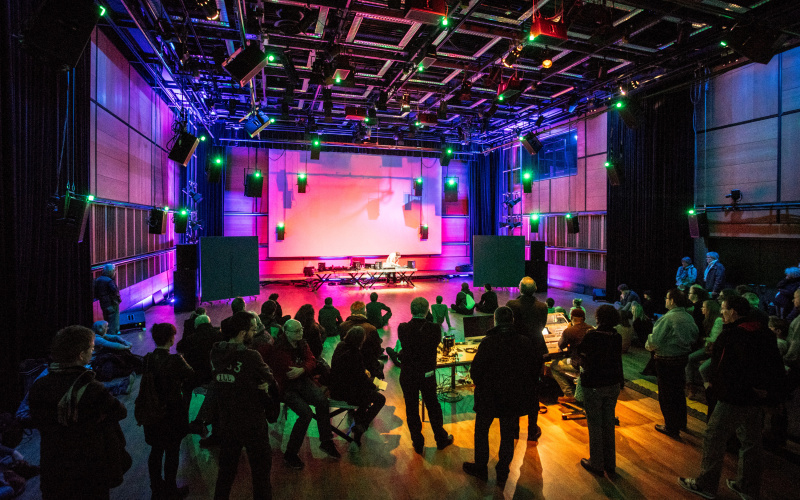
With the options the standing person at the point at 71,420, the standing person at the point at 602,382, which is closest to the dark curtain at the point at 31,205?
the standing person at the point at 71,420

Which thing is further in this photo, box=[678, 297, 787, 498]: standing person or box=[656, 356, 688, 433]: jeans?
box=[656, 356, 688, 433]: jeans

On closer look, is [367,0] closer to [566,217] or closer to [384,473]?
[384,473]

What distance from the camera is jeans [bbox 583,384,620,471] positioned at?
319 centimetres

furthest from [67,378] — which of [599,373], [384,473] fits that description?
[599,373]

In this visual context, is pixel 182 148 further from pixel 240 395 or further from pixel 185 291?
pixel 240 395

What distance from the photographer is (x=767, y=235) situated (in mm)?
7379

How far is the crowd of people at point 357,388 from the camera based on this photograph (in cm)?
210

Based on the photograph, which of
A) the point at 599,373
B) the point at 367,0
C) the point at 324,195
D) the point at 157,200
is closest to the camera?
the point at 599,373

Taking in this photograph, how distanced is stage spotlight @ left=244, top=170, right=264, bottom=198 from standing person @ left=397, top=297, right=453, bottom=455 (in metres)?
10.6

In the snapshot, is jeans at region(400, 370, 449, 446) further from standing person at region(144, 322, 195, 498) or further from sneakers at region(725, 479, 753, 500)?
sneakers at region(725, 479, 753, 500)

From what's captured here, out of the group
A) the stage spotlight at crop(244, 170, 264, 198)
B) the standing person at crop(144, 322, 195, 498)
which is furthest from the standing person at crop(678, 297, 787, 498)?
the stage spotlight at crop(244, 170, 264, 198)

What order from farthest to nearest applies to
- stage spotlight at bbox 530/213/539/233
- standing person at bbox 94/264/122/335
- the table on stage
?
the table on stage, stage spotlight at bbox 530/213/539/233, standing person at bbox 94/264/122/335

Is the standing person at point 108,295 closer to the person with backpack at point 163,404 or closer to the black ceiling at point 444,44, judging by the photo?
the black ceiling at point 444,44

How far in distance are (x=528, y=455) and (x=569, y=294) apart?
922cm
